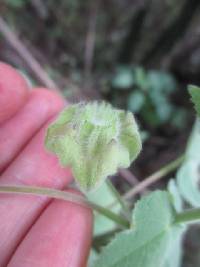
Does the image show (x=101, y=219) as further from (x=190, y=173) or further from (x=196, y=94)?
(x=196, y=94)

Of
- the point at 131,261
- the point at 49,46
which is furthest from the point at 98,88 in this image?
the point at 131,261

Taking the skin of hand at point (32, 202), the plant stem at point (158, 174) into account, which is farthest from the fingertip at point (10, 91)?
the plant stem at point (158, 174)

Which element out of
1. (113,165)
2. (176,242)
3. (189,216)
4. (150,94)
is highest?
(113,165)

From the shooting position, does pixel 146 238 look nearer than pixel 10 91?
Yes

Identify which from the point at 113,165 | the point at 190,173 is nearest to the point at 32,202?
the point at 113,165

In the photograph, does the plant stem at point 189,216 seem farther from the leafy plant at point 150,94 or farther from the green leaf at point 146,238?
the leafy plant at point 150,94

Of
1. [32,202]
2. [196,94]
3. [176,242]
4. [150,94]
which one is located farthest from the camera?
[150,94]

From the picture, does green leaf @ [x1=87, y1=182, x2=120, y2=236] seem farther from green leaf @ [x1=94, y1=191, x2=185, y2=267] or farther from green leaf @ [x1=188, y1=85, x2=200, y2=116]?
green leaf @ [x1=188, y1=85, x2=200, y2=116]
